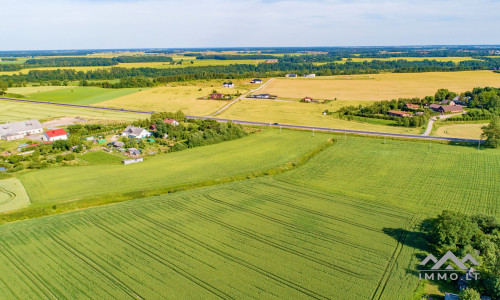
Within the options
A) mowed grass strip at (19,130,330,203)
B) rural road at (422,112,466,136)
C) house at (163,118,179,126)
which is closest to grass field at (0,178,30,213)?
mowed grass strip at (19,130,330,203)

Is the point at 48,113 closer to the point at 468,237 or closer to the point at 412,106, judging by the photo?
the point at 412,106

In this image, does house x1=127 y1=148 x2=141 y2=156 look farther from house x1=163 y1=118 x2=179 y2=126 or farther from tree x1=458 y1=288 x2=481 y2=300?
tree x1=458 y1=288 x2=481 y2=300

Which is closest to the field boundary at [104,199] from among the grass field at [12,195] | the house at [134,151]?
the grass field at [12,195]

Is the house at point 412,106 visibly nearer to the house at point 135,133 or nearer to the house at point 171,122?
the house at point 171,122

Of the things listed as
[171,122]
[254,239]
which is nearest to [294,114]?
[171,122]

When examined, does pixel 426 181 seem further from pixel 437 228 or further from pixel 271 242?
pixel 271 242
